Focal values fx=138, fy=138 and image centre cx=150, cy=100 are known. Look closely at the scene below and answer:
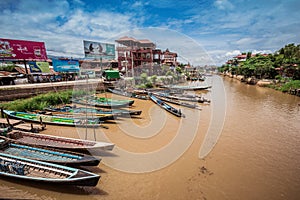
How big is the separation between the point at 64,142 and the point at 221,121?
1010 cm

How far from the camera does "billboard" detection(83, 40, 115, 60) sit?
1825cm

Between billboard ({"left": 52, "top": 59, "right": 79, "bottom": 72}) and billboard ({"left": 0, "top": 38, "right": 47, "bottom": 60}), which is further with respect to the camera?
billboard ({"left": 52, "top": 59, "right": 79, "bottom": 72})

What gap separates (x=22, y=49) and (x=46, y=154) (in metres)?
16.2

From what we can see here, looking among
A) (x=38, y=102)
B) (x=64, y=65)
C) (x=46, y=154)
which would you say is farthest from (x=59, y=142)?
(x=64, y=65)

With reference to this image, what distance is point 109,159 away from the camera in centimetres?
598

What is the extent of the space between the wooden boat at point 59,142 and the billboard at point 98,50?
14.5 m

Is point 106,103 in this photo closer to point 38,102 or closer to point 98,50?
point 38,102

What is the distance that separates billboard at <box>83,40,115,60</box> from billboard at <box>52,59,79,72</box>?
2.80 meters

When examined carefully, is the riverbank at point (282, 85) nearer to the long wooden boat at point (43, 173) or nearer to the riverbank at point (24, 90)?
the long wooden boat at point (43, 173)

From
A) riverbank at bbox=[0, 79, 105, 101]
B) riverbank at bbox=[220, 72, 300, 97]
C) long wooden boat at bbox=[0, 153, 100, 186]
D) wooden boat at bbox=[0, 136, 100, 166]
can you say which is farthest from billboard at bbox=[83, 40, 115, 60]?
riverbank at bbox=[220, 72, 300, 97]

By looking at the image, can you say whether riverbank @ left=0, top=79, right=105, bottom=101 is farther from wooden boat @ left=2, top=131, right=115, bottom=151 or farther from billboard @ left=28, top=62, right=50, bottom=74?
wooden boat @ left=2, top=131, right=115, bottom=151

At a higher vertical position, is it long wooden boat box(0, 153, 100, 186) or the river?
long wooden boat box(0, 153, 100, 186)

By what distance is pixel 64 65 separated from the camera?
61.5 feet

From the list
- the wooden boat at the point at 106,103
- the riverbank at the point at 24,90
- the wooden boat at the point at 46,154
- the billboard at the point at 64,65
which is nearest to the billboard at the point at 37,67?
the billboard at the point at 64,65
